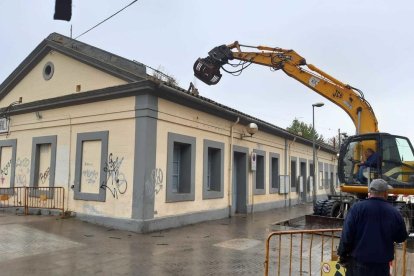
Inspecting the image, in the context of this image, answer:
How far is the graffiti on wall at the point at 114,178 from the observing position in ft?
35.7

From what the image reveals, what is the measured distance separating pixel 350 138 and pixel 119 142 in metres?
6.37

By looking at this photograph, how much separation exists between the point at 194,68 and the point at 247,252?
18.9ft

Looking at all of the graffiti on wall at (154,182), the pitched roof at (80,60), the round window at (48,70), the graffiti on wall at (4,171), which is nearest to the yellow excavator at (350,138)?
the pitched roof at (80,60)

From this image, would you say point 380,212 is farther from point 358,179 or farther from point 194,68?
point 194,68

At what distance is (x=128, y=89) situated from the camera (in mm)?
10906

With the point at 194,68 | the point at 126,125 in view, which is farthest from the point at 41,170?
the point at 194,68

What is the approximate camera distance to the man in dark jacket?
13.2 ft

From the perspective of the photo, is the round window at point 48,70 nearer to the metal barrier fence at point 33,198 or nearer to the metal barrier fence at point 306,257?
the metal barrier fence at point 33,198

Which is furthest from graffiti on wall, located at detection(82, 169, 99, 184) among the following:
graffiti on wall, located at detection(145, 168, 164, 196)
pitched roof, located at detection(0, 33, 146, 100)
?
pitched roof, located at detection(0, 33, 146, 100)

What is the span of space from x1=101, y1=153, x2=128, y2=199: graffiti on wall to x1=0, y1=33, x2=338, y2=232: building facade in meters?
0.03

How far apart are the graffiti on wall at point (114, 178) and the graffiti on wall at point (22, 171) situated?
4273mm

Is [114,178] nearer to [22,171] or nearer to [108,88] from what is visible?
[108,88]

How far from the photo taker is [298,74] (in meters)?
11.9

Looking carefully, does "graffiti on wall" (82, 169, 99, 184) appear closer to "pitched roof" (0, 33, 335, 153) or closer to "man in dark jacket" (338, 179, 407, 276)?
"pitched roof" (0, 33, 335, 153)
